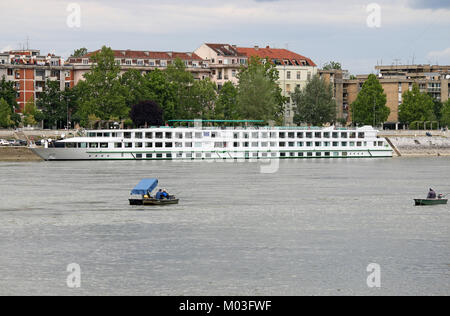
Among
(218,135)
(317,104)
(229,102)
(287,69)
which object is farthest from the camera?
(287,69)

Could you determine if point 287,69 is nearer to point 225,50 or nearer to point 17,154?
point 225,50

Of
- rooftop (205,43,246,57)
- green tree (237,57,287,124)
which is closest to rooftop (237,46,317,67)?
rooftop (205,43,246,57)

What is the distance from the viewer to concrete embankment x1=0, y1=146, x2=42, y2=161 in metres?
121

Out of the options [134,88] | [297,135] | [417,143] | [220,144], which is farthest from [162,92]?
[417,143]

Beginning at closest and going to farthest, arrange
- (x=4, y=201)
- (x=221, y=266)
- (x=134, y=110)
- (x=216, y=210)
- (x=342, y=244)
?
(x=221, y=266)
(x=342, y=244)
(x=216, y=210)
(x=4, y=201)
(x=134, y=110)

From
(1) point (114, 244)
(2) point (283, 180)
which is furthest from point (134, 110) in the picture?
(1) point (114, 244)

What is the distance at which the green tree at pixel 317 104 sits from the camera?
163 meters

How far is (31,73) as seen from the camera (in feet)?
560

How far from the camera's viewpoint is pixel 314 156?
133875 mm

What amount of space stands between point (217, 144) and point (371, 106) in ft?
176

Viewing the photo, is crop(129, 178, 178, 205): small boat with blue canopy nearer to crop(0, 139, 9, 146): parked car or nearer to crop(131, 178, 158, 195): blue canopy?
crop(131, 178, 158, 195): blue canopy

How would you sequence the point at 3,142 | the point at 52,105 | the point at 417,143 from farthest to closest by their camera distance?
1. the point at 52,105
2. the point at 417,143
3. the point at 3,142
